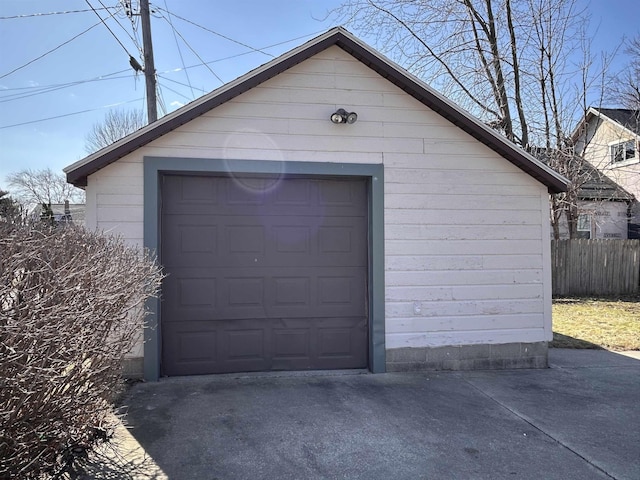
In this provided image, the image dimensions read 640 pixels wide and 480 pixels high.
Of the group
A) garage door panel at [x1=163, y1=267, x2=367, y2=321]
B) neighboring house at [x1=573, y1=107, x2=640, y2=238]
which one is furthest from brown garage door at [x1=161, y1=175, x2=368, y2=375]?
neighboring house at [x1=573, y1=107, x2=640, y2=238]

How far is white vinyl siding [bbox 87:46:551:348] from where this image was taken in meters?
5.54

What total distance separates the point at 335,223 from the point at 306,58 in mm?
2165

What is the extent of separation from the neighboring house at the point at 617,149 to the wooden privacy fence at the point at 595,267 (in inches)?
192

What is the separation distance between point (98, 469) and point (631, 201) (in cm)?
2155

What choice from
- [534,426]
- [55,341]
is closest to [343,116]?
[534,426]

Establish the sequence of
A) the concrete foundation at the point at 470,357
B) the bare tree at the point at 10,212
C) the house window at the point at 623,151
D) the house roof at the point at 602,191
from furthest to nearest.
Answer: the house window at the point at 623,151, the house roof at the point at 602,191, the concrete foundation at the point at 470,357, the bare tree at the point at 10,212

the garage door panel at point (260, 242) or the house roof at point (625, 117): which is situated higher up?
the house roof at point (625, 117)

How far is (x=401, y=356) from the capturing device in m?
5.68

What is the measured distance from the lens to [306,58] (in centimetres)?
556

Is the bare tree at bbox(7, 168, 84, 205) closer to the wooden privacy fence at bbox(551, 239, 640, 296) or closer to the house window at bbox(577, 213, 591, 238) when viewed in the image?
the wooden privacy fence at bbox(551, 239, 640, 296)

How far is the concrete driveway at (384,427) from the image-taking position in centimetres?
328

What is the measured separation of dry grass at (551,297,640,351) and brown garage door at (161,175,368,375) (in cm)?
440

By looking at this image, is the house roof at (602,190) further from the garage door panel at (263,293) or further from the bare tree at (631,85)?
the garage door panel at (263,293)

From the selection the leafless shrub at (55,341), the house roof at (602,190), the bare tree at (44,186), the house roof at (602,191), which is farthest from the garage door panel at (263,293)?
the bare tree at (44,186)
